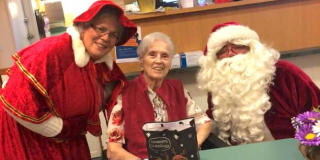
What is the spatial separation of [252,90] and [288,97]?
0.21 meters

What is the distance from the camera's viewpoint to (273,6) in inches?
100

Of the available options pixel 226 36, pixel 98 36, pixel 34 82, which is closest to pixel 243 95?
pixel 226 36

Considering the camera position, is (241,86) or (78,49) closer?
(78,49)

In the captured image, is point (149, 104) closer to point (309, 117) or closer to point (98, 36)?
point (98, 36)

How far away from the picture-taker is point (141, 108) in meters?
1.75

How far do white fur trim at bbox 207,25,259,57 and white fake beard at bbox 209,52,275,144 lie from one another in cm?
10

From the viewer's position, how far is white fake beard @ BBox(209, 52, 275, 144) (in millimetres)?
1814

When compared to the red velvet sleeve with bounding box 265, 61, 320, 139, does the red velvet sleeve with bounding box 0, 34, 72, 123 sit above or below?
above

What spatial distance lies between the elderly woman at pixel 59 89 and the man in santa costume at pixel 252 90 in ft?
2.19

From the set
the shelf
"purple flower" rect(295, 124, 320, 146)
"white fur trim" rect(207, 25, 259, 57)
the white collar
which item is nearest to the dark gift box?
"purple flower" rect(295, 124, 320, 146)

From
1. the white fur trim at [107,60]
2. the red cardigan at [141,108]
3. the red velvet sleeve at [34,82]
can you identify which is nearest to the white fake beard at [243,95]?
the red cardigan at [141,108]

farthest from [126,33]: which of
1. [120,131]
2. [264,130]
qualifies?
[264,130]

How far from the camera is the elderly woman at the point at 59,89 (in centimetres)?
138

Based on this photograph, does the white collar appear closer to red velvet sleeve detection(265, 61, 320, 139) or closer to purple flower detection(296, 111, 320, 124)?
purple flower detection(296, 111, 320, 124)
